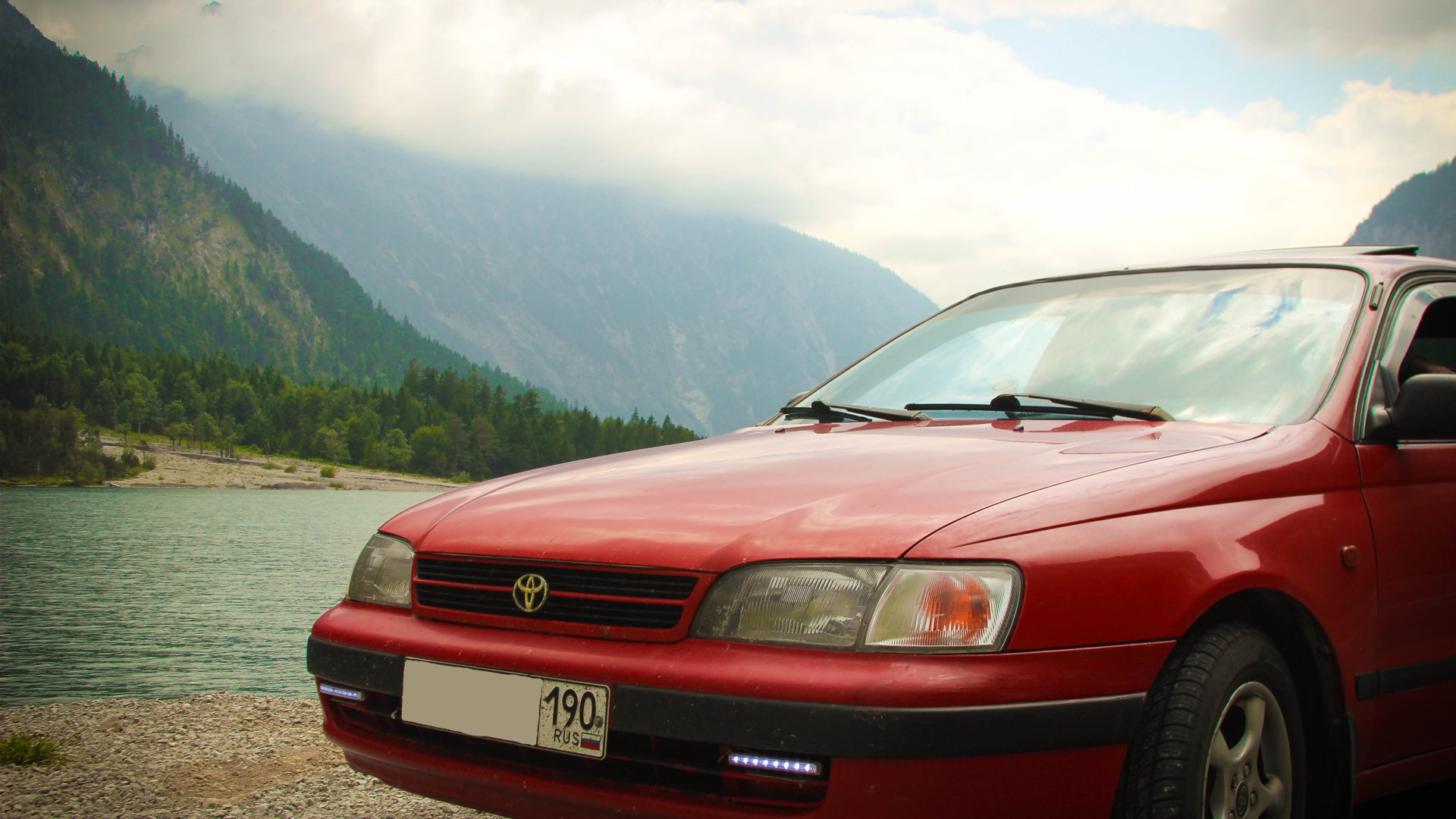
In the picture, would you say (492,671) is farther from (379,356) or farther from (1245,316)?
(379,356)

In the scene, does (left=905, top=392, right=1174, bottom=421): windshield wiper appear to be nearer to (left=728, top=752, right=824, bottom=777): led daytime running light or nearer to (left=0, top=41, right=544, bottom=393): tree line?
(left=728, top=752, right=824, bottom=777): led daytime running light

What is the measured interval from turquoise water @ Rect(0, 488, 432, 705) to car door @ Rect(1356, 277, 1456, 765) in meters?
13.1

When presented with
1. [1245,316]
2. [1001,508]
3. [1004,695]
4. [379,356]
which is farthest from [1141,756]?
[379,356]

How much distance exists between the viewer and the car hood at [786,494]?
1896mm

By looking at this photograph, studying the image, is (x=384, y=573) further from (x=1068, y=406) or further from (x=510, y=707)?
(x=1068, y=406)

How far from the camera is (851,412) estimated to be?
9.95ft

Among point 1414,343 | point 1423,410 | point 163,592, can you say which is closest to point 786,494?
point 1423,410

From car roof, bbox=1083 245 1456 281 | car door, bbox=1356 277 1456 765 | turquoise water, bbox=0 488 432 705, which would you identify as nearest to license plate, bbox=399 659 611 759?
car door, bbox=1356 277 1456 765

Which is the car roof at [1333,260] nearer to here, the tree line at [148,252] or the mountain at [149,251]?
the mountain at [149,251]

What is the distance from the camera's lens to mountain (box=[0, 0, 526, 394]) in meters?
166

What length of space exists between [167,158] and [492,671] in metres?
217

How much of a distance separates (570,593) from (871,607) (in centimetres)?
56

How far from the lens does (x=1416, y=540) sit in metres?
2.49

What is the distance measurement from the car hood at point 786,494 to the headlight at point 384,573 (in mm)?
44
